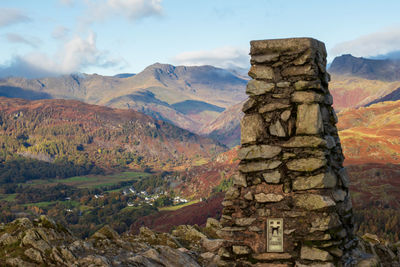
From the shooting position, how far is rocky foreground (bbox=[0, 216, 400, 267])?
36.9ft

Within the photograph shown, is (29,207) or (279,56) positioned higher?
(279,56)

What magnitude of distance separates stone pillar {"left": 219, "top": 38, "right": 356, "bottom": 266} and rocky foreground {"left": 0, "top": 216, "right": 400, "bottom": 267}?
37.6 inches

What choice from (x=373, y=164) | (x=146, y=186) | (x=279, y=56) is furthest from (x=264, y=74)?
(x=146, y=186)

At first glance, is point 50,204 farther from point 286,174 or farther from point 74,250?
point 286,174

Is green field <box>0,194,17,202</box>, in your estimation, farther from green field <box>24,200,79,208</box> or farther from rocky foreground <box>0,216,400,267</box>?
rocky foreground <box>0,216,400,267</box>

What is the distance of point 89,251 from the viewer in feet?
41.7

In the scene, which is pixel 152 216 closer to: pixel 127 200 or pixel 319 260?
pixel 127 200

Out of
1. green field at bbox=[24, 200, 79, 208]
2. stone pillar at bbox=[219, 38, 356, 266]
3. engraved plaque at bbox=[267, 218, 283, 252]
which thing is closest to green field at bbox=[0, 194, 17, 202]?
green field at bbox=[24, 200, 79, 208]

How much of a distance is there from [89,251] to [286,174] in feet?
25.6

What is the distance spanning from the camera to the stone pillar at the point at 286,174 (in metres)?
8.29

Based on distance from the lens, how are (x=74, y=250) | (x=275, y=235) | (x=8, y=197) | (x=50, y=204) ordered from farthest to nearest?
(x=8, y=197) < (x=50, y=204) < (x=74, y=250) < (x=275, y=235)

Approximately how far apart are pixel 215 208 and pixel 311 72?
80.0 meters

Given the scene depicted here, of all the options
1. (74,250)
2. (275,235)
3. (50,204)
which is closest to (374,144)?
(74,250)

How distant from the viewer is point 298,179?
8422 millimetres
